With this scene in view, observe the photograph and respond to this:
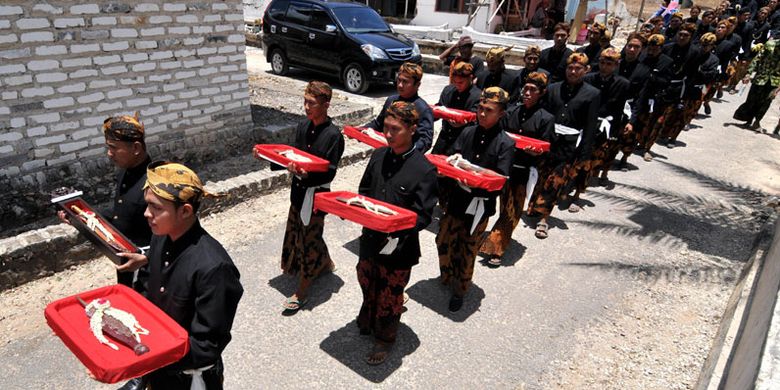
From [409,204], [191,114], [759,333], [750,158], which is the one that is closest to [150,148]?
[191,114]

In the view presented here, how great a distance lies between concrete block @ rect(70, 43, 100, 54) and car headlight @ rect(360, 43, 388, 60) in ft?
22.8

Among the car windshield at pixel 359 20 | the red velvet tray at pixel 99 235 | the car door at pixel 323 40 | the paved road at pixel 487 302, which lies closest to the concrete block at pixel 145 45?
the paved road at pixel 487 302

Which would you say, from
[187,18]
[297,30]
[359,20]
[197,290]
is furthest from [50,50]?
[359,20]

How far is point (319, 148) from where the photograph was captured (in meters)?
4.10

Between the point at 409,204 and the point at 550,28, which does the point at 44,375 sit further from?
the point at 550,28

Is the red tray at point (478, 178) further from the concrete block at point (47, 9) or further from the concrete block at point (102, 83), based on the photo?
the concrete block at point (47, 9)

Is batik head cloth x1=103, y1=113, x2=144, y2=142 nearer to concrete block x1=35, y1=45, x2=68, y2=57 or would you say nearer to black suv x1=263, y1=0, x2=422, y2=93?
concrete block x1=35, y1=45, x2=68, y2=57

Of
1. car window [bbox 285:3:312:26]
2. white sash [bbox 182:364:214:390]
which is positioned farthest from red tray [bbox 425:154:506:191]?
car window [bbox 285:3:312:26]

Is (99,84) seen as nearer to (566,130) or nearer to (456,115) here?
(456,115)

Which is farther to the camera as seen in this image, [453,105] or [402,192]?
[453,105]

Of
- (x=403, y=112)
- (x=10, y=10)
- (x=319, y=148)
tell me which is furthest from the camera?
(x=10, y=10)

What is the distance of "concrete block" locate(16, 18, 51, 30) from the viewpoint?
4875 millimetres

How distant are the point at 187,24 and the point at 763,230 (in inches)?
322

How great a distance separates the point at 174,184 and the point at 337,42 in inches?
419
